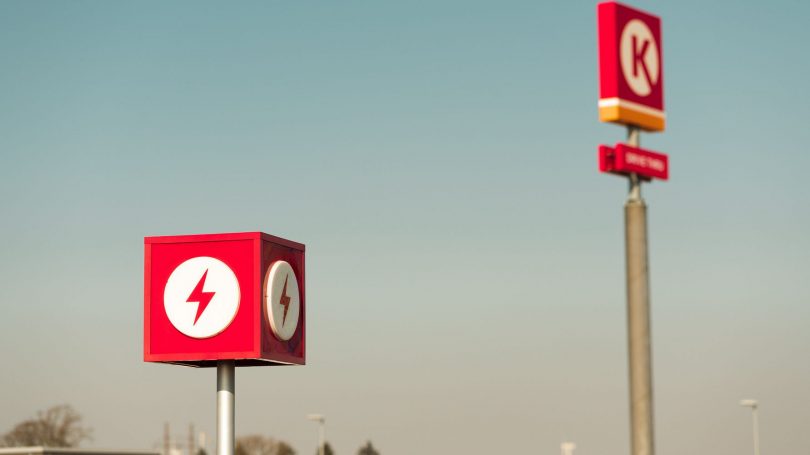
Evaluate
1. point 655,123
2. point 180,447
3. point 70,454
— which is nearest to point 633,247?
point 655,123

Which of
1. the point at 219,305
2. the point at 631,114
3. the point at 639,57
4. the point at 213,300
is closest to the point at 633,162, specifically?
the point at 631,114

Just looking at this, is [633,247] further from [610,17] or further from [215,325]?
[215,325]

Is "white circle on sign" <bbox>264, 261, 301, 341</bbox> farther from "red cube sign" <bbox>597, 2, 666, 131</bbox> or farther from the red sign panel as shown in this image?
the red sign panel

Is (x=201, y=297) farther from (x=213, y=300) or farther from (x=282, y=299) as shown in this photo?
(x=282, y=299)

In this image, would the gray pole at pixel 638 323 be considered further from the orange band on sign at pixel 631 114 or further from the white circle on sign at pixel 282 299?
the white circle on sign at pixel 282 299

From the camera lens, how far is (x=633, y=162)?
21219 mm

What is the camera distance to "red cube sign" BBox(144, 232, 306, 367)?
3341 cm

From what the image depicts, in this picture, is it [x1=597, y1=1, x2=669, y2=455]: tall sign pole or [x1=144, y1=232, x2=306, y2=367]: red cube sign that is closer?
[x1=597, y1=1, x2=669, y2=455]: tall sign pole

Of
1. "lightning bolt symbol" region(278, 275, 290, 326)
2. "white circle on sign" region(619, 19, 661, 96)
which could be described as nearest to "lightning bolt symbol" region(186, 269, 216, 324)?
"lightning bolt symbol" region(278, 275, 290, 326)

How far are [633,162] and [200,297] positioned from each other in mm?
15374

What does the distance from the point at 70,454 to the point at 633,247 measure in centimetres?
1928

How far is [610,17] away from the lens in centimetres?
2133

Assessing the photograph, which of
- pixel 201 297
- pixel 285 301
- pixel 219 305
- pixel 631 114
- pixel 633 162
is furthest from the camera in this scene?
pixel 285 301

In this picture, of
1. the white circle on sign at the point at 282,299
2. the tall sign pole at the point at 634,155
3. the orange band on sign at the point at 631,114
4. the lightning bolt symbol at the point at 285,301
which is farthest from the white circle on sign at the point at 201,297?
the tall sign pole at the point at 634,155
